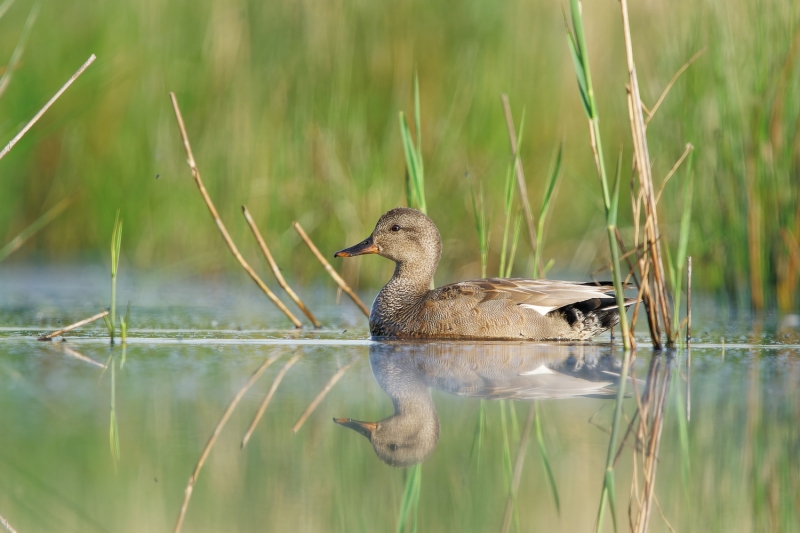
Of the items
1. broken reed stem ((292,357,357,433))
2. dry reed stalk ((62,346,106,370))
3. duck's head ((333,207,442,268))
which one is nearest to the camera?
broken reed stem ((292,357,357,433))

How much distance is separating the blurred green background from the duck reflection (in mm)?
2767

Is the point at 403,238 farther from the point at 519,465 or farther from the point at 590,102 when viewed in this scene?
the point at 519,465

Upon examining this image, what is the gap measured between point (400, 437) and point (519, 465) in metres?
0.38

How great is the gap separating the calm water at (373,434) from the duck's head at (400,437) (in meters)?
0.01

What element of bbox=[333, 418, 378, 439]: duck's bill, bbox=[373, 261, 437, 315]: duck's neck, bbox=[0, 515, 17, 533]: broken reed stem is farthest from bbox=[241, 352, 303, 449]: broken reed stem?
bbox=[373, 261, 437, 315]: duck's neck

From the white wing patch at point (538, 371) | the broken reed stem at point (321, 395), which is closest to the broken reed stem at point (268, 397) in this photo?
the broken reed stem at point (321, 395)

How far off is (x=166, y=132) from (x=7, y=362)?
160 inches

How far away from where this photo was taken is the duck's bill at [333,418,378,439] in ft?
9.73

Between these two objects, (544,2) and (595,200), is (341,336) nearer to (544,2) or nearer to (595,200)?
(595,200)

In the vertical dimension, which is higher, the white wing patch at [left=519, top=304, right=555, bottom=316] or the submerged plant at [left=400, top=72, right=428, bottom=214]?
the submerged plant at [left=400, top=72, right=428, bottom=214]

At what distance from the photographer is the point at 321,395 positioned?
355 centimetres

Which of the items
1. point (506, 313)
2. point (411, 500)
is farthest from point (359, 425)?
point (506, 313)

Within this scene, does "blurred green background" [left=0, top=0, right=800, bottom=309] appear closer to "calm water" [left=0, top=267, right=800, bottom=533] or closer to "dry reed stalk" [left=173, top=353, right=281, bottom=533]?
"calm water" [left=0, top=267, right=800, bottom=533]

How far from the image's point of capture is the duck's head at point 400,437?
271 cm
